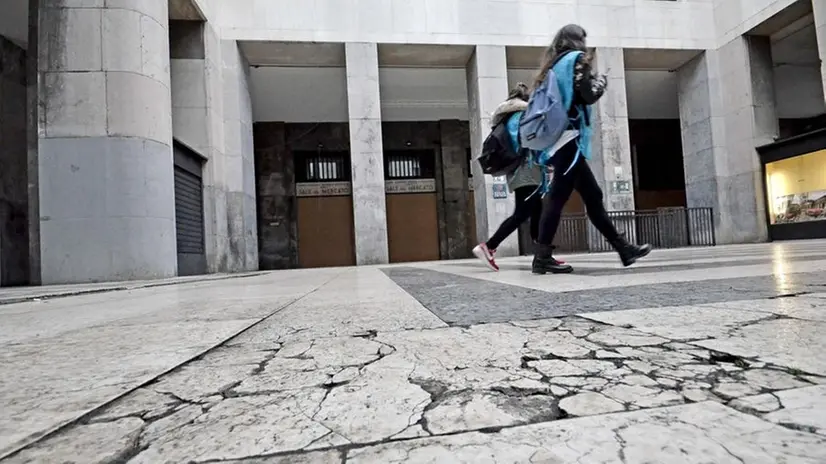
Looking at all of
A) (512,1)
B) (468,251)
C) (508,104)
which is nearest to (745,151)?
(512,1)

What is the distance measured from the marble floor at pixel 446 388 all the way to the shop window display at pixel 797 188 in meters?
13.6

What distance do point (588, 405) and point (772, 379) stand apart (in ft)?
0.95

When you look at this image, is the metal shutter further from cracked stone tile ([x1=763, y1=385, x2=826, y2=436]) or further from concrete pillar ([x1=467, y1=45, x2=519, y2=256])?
cracked stone tile ([x1=763, y1=385, x2=826, y2=436])

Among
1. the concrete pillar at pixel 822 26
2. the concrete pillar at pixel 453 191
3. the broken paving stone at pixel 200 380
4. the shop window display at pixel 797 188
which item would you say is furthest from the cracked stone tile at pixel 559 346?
the concrete pillar at pixel 453 191

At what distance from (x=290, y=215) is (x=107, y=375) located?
54.4ft

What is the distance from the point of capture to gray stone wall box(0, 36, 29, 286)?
7734 mm

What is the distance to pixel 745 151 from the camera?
11977mm

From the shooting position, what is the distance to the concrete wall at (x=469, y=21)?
10742 mm

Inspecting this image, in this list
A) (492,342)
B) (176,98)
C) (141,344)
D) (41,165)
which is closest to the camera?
(492,342)

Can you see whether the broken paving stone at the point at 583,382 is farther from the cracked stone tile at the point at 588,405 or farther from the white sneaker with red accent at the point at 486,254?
the white sneaker with red accent at the point at 486,254

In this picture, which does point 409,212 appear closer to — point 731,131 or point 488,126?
point 488,126

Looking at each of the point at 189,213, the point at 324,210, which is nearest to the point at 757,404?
the point at 189,213

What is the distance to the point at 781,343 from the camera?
2.72ft

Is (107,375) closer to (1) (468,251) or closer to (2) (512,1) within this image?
(2) (512,1)
